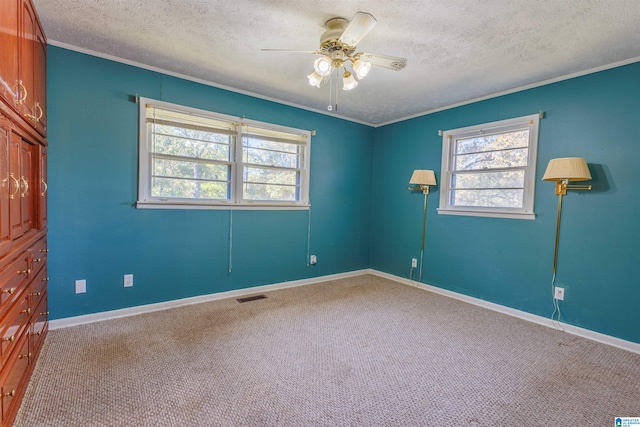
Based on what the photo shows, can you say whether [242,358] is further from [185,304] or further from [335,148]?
[335,148]

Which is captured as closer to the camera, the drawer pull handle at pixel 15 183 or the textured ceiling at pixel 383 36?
the drawer pull handle at pixel 15 183

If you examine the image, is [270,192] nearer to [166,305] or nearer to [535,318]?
[166,305]

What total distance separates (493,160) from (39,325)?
14.6 feet

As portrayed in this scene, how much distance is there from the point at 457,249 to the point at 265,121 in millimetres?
2885

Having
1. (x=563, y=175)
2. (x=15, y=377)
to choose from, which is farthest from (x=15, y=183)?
(x=563, y=175)

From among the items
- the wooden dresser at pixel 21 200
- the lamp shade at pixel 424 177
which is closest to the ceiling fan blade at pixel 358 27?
the wooden dresser at pixel 21 200

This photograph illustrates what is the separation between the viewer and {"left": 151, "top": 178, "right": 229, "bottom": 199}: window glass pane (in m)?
3.10

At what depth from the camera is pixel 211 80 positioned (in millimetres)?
3256

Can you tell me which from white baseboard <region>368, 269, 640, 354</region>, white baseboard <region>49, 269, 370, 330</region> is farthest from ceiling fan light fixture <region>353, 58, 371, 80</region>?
white baseboard <region>368, 269, 640, 354</region>

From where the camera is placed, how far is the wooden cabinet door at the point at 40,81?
6.93 ft

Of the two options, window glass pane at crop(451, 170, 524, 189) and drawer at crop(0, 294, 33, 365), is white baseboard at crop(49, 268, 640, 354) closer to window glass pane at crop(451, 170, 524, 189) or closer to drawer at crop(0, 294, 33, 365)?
drawer at crop(0, 294, 33, 365)

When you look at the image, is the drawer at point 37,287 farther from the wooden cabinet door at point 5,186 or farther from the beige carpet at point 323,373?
the wooden cabinet door at point 5,186

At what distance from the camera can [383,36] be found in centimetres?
229

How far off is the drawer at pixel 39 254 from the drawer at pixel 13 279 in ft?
0.55
